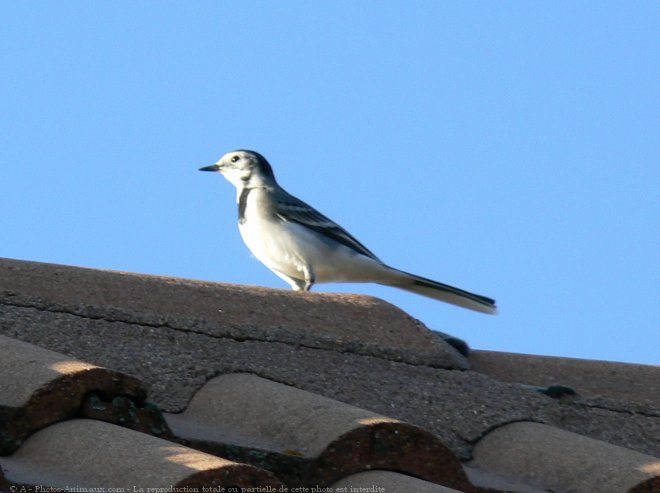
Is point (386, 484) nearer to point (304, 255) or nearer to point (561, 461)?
point (561, 461)

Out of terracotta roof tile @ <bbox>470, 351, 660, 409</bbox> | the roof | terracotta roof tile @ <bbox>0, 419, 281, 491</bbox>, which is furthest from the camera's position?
terracotta roof tile @ <bbox>470, 351, 660, 409</bbox>

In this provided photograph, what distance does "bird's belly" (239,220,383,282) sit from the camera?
796 cm

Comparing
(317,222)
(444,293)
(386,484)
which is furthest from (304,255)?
(386,484)

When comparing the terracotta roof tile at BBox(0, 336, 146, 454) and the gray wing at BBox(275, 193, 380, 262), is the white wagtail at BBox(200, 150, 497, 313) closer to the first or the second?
the gray wing at BBox(275, 193, 380, 262)

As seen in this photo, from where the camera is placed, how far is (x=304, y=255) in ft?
26.1

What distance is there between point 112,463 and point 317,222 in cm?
494

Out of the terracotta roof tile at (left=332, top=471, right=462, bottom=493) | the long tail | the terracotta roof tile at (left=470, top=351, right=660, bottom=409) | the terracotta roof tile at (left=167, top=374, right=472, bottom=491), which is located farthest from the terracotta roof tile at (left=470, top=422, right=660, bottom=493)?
the long tail

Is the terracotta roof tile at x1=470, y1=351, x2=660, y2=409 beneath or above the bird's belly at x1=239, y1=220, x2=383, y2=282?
beneath

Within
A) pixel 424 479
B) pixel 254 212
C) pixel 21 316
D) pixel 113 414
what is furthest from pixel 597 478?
pixel 254 212

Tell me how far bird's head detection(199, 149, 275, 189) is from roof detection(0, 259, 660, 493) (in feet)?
10.2

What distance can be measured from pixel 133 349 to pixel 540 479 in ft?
3.82

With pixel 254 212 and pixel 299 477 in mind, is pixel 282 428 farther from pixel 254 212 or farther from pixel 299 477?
pixel 254 212

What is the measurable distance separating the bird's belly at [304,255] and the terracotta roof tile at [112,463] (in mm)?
4506

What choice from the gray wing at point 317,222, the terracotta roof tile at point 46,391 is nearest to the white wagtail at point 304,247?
the gray wing at point 317,222
